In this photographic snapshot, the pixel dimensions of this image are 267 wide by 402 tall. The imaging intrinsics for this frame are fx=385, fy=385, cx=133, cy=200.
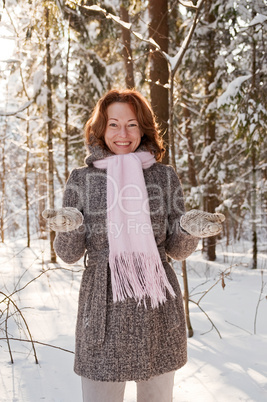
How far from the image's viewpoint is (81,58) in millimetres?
8906

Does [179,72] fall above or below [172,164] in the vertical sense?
above

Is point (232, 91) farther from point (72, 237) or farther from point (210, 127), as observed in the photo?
point (72, 237)

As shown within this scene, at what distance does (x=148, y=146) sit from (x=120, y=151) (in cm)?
15

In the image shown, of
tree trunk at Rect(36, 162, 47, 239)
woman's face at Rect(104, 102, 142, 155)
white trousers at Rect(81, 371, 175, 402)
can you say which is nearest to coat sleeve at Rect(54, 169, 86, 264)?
woman's face at Rect(104, 102, 142, 155)

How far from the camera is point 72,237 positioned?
5.34 ft

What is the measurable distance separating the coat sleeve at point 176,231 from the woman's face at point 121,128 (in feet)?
0.83

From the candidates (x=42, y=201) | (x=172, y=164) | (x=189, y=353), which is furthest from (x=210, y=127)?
(x=42, y=201)

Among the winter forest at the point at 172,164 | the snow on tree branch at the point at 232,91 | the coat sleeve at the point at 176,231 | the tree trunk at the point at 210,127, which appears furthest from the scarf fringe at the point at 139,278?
the tree trunk at the point at 210,127

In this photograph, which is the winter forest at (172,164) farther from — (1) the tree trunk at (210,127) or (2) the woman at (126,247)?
(2) the woman at (126,247)

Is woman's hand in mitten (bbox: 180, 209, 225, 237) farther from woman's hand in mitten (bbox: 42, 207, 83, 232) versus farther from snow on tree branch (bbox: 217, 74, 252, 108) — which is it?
snow on tree branch (bbox: 217, 74, 252, 108)

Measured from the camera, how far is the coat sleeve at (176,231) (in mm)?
1728

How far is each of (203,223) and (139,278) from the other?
433 mm

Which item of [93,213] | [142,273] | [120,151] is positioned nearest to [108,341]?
[142,273]

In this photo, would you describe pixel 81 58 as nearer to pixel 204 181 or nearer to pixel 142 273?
pixel 204 181
